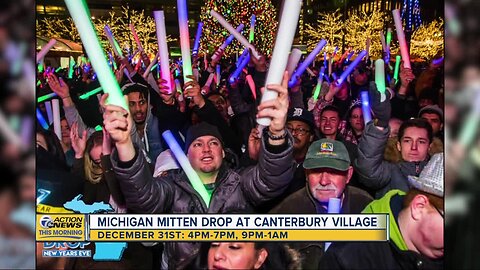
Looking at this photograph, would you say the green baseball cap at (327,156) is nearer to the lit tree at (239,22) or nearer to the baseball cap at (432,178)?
the baseball cap at (432,178)

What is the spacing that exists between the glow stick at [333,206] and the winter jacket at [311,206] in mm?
17

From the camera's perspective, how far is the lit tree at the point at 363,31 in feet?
9.92

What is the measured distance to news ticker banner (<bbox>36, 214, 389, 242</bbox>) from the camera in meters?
2.99

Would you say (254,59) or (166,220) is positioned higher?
(254,59)

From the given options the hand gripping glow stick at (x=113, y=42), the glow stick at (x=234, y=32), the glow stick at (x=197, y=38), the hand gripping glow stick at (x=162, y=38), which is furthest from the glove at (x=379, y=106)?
the hand gripping glow stick at (x=113, y=42)

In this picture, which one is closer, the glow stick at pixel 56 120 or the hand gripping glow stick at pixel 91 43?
the hand gripping glow stick at pixel 91 43

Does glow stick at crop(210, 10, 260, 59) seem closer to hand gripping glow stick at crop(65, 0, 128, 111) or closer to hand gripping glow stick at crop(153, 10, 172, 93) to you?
hand gripping glow stick at crop(153, 10, 172, 93)

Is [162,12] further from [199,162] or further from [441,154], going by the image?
[441,154]

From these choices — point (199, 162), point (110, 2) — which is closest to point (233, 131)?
point (199, 162)

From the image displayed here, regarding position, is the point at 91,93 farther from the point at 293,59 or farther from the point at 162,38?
the point at 293,59

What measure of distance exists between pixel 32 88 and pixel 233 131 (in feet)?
2.87

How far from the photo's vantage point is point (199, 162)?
10.0 feet

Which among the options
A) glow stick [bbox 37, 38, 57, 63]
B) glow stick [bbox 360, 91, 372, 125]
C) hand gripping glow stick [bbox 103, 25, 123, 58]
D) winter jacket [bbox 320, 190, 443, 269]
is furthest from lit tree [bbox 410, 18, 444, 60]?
glow stick [bbox 37, 38, 57, 63]

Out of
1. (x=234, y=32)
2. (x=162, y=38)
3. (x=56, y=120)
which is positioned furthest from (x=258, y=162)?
(x=56, y=120)
